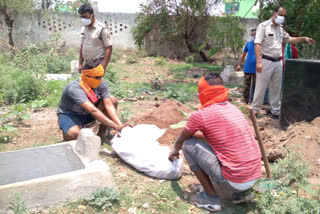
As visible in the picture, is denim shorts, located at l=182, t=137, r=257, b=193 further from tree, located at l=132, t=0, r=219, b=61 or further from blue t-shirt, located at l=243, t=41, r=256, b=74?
tree, located at l=132, t=0, r=219, b=61

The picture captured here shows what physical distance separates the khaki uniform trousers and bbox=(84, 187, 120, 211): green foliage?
355 centimetres

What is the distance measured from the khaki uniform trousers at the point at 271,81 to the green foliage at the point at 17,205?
4201mm

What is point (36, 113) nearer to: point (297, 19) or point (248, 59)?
point (248, 59)

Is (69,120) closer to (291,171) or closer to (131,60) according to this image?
(291,171)

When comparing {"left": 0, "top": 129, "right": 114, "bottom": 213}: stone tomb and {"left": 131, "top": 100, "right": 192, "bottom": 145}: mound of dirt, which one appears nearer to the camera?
{"left": 0, "top": 129, "right": 114, "bottom": 213}: stone tomb

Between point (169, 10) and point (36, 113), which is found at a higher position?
point (169, 10)

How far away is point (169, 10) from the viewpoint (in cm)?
1340

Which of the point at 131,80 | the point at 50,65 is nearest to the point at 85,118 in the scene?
the point at 131,80

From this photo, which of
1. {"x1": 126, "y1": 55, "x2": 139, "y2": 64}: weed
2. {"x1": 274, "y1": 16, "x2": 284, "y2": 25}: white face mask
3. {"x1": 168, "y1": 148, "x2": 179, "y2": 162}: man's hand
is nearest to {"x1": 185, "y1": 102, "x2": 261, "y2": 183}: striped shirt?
{"x1": 168, "y1": 148, "x2": 179, "y2": 162}: man's hand

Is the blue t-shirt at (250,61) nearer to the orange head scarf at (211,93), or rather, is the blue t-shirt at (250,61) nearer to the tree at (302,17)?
the tree at (302,17)

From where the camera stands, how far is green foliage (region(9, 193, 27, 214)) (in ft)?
7.53

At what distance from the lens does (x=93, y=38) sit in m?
5.00

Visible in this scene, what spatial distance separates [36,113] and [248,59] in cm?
422

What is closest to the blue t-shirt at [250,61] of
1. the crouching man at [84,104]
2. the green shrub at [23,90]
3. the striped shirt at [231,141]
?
the crouching man at [84,104]
